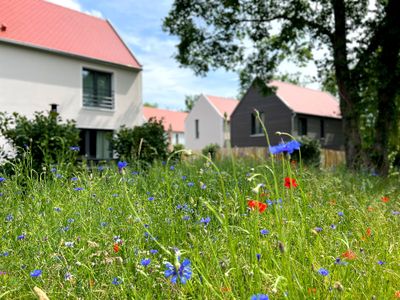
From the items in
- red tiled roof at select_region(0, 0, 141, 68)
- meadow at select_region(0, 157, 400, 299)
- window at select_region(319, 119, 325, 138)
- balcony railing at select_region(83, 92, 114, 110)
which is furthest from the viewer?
window at select_region(319, 119, 325, 138)

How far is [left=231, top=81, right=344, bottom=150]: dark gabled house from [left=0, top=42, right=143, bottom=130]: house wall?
11.2m

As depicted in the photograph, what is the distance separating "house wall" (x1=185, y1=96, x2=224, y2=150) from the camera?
128 feet

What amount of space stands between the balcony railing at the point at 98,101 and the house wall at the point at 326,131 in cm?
1495

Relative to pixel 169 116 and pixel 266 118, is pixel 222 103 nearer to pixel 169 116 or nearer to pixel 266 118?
pixel 266 118

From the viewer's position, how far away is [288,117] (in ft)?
97.7

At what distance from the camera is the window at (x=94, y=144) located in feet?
66.3

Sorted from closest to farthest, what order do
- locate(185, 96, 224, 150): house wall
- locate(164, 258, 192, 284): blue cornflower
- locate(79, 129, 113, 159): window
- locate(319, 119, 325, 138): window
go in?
locate(164, 258, 192, 284): blue cornflower, locate(79, 129, 113, 159): window, locate(319, 119, 325, 138): window, locate(185, 96, 224, 150): house wall

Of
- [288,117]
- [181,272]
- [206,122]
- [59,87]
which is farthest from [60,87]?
[206,122]

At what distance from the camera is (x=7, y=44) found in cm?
1692

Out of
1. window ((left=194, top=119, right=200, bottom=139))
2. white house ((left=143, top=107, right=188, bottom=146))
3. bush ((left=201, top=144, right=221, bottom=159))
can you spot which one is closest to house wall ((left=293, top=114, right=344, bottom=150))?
bush ((left=201, top=144, right=221, bottom=159))

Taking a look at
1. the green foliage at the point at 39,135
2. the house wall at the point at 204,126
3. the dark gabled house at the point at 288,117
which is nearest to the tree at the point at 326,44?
the green foliage at the point at 39,135

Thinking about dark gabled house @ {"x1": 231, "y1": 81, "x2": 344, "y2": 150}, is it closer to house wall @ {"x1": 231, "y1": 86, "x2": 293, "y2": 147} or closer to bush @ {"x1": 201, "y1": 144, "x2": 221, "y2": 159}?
house wall @ {"x1": 231, "y1": 86, "x2": 293, "y2": 147}

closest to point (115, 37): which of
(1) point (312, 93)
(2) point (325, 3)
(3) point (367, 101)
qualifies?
(2) point (325, 3)

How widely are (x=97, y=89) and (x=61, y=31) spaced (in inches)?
138
